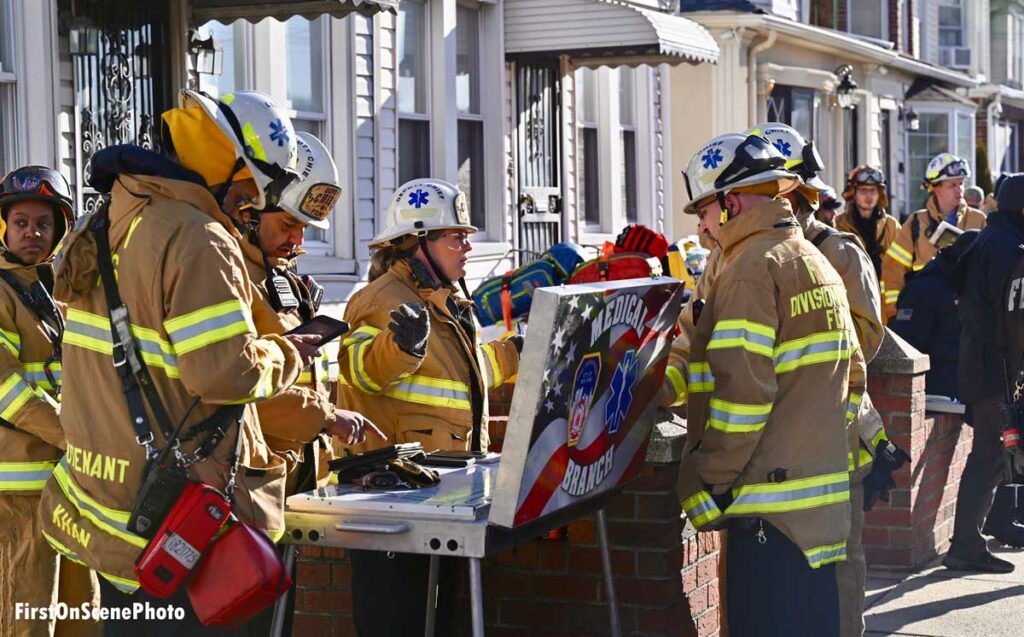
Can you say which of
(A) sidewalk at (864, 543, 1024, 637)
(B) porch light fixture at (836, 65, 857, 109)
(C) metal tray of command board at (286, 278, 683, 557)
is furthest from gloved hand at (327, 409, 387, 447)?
(B) porch light fixture at (836, 65, 857, 109)

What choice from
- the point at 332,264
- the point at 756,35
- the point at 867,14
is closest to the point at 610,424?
the point at 332,264

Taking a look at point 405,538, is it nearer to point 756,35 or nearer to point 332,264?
point 332,264

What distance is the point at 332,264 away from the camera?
35.3ft

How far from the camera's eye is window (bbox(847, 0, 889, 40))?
93.0ft

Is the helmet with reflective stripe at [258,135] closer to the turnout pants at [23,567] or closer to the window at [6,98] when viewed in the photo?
the turnout pants at [23,567]

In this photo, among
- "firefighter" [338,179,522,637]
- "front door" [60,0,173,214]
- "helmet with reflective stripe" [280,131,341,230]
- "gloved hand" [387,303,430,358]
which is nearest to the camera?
"helmet with reflective stripe" [280,131,341,230]

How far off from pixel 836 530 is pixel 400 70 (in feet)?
25.3

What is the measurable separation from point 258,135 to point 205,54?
219 inches

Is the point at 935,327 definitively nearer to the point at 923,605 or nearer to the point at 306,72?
the point at 923,605

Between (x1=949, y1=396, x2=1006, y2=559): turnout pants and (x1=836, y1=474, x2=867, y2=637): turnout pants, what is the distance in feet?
9.28

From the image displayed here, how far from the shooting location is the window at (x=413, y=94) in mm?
11953

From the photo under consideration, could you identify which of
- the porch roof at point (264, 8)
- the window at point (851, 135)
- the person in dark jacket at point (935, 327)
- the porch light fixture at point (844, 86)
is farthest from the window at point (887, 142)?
the porch roof at point (264, 8)

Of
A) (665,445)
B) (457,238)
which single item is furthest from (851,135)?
(665,445)

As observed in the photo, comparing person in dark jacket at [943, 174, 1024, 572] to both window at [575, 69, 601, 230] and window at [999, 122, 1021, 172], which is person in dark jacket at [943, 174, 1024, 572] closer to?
window at [575, 69, 601, 230]
